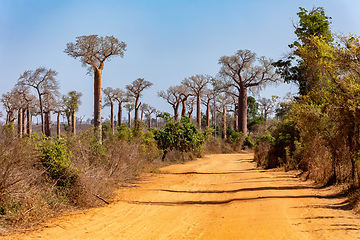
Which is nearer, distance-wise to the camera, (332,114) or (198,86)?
(332,114)

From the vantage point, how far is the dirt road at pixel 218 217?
22.1 feet

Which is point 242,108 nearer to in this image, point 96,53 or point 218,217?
point 96,53

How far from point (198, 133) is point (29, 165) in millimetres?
18233

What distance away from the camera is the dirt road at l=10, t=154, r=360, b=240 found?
674 centimetres

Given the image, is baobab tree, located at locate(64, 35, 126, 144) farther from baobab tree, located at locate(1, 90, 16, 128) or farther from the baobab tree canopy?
baobab tree, located at locate(1, 90, 16, 128)

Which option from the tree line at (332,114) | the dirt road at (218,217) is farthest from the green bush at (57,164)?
the tree line at (332,114)

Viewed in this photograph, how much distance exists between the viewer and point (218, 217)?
834 centimetres

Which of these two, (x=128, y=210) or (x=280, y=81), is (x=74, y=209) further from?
(x=280, y=81)

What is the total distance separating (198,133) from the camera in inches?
1027

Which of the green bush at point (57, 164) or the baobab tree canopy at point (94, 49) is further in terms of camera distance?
the baobab tree canopy at point (94, 49)

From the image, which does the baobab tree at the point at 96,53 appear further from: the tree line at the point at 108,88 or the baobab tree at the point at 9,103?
Answer: the baobab tree at the point at 9,103

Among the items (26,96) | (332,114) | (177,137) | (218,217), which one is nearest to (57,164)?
(218,217)

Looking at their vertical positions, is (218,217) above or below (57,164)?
below

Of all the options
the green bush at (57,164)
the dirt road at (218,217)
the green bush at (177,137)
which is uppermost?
the green bush at (177,137)
